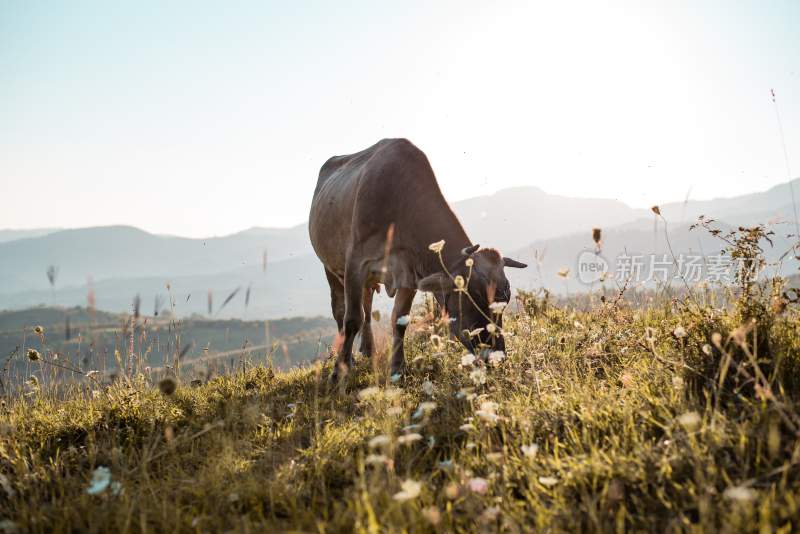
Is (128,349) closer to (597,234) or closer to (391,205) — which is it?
(391,205)

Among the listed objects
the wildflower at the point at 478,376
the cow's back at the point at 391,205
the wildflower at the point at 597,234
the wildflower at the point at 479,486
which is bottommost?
the wildflower at the point at 479,486

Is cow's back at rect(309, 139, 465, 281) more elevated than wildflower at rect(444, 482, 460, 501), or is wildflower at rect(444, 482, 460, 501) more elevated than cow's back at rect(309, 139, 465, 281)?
cow's back at rect(309, 139, 465, 281)

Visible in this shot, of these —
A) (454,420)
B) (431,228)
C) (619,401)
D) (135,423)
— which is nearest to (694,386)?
(619,401)

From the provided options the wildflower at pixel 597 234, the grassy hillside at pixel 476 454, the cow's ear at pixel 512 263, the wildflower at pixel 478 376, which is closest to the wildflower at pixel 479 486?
the grassy hillside at pixel 476 454

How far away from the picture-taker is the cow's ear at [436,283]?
193 inches

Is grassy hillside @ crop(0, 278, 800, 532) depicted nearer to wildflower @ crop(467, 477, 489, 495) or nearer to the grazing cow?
wildflower @ crop(467, 477, 489, 495)

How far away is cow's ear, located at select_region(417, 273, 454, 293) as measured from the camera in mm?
4898

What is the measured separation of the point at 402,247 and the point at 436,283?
971 millimetres

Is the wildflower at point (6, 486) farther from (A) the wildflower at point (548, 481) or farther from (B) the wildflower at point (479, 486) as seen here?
(A) the wildflower at point (548, 481)

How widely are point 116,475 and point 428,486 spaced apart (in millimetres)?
1786

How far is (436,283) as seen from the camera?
197 inches

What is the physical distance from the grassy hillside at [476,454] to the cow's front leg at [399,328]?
4.36 ft

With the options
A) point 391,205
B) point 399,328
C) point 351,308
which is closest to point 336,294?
point 351,308

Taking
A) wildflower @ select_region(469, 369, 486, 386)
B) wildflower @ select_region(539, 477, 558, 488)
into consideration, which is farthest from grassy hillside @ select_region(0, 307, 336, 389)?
wildflower @ select_region(539, 477, 558, 488)
